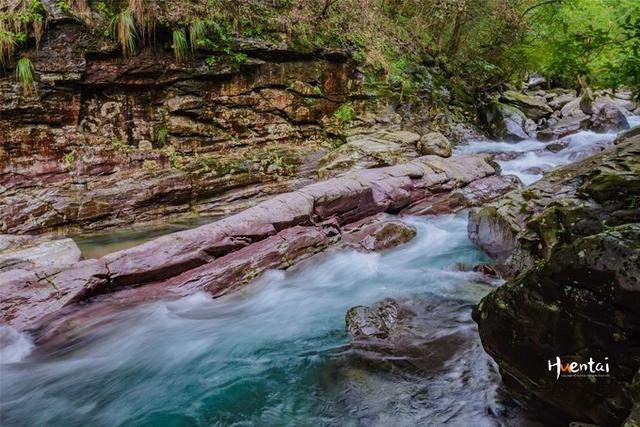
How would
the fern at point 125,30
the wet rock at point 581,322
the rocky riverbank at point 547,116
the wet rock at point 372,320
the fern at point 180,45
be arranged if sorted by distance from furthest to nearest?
the rocky riverbank at point 547,116 → the fern at point 180,45 → the fern at point 125,30 → the wet rock at point 372,320 → the wet rock at point 581,322

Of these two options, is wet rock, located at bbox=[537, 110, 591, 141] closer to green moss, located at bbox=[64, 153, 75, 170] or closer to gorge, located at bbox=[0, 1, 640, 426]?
gorge, located at bbox=[0, 1, 640, 426]

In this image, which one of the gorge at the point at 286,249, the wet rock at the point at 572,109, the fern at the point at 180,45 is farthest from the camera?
the wet rock at the point at 572,109

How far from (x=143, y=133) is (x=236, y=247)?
4.87 meters

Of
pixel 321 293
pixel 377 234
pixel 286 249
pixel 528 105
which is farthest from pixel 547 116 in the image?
pixel 321 293

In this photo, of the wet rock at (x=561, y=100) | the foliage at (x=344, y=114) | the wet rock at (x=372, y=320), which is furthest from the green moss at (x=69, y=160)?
the wet rock at (x=561, y=100)

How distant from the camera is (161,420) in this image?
12.5 ft

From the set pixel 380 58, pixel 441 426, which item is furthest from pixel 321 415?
pixel 380 58

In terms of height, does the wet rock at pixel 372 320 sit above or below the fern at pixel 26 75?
below

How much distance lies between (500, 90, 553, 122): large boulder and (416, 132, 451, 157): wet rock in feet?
22.7

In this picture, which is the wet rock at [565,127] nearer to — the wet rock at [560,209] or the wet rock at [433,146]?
the wet rock at [433,146]

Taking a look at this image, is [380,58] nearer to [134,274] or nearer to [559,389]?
[134,274]

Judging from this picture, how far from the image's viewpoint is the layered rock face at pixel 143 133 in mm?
8547

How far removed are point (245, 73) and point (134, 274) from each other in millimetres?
6574

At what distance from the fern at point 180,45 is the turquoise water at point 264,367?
633 cm
